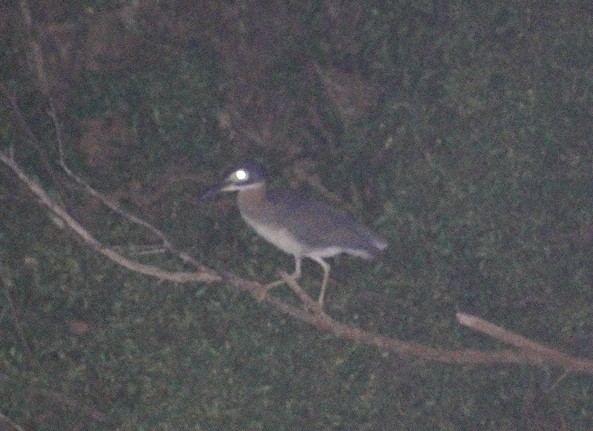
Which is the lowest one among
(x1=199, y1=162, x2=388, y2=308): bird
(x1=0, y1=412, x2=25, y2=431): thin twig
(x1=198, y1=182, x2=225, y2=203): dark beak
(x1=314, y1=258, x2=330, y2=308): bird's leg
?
(x1=0, y1=412, x2=25, y2=431): thin twig

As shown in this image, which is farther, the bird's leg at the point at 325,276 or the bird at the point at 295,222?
the bird's leg at the point at 325,276

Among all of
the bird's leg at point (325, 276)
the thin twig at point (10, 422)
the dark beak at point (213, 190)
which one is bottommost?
the thin twig at point (10, 422)

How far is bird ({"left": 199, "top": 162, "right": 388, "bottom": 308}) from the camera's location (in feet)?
16.1

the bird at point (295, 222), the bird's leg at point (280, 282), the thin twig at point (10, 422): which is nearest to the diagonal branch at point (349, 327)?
the bird's leg at point (280, 282)

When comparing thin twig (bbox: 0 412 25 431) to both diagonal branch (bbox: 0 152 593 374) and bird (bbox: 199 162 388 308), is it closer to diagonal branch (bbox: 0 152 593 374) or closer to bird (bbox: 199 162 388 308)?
diagonal branch (bbox: 0 152 593 374)

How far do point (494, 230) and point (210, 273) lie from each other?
63.8 inches

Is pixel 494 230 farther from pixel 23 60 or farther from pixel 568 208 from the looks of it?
pixel 23 60

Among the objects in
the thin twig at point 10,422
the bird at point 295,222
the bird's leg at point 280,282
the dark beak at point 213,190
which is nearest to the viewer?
the bird's leg at point 280,282

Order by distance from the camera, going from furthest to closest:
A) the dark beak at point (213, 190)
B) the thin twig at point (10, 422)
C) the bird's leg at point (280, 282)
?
the thin twig at point (10, 422) → the dark beak at point (213, 190) → the bird's leg at point (280, 282)

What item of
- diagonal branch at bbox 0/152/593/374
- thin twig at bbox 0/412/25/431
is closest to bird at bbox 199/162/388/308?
diagonal branch at bbox 0/152/593/374

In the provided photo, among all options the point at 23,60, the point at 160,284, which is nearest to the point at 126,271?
the point at 160,284

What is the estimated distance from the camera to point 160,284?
5352 mm

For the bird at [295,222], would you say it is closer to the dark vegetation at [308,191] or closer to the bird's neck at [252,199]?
the bird's neck at [252,199]

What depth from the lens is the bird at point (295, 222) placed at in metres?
4.92
